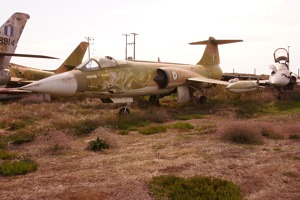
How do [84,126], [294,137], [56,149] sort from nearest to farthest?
[56,149] → [294,137] → [84,126]

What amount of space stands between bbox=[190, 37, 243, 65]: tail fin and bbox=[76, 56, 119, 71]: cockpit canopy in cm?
932

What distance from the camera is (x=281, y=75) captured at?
18.1 meters

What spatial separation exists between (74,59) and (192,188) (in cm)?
2099

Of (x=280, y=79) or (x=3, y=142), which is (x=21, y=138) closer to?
(x=3, y=142)

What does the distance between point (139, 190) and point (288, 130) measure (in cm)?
632

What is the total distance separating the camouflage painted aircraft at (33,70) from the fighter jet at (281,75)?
1402cm

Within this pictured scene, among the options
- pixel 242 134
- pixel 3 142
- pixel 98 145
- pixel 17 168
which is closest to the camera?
pixel 17 168

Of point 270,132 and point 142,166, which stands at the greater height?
point 270,132

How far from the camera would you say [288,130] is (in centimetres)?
939

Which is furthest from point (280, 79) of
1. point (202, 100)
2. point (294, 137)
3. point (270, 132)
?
point (294, 137)

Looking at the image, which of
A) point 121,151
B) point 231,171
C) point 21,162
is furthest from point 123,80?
point 231,171

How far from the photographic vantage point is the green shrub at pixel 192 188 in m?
4.56

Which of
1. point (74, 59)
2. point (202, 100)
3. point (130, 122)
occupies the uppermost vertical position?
point (74, 59)

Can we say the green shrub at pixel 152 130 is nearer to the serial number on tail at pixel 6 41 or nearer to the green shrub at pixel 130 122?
the green shrub at pixel 130 122
